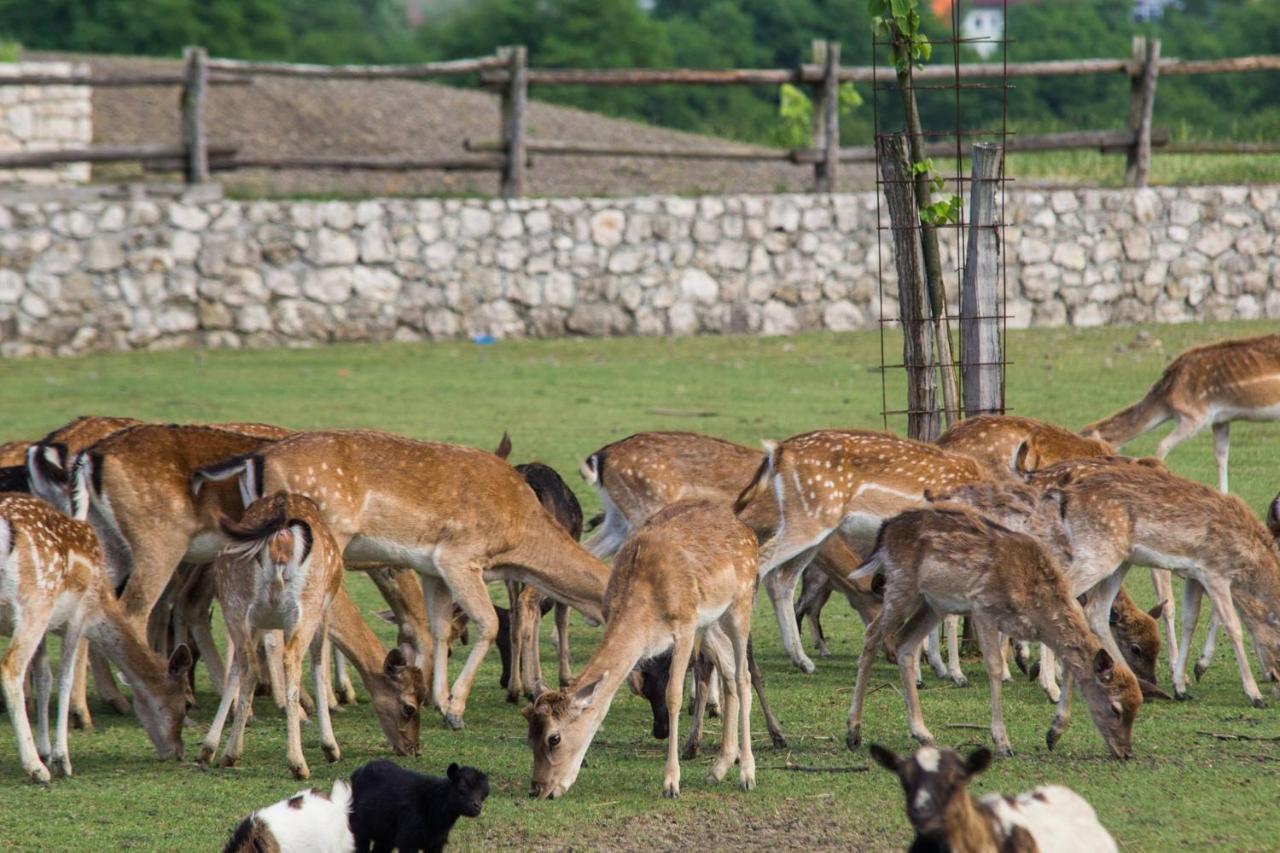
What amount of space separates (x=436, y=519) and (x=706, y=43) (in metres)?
50.4

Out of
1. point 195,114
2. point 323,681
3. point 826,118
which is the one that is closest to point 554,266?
point 826,118

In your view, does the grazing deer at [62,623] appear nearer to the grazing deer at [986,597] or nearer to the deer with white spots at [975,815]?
the grazing deer at [986,597]

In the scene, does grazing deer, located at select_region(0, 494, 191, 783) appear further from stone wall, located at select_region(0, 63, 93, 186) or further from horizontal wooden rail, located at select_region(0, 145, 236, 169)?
stone wall, located at select_region(0, 63, 93, 186)

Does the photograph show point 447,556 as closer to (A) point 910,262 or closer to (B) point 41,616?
(B) point 41,616

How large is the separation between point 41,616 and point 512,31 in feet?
158

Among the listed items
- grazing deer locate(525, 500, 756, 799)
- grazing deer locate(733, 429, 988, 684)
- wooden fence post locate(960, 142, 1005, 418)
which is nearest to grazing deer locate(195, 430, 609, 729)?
grazing deer locate(733, 429, 988, 684)

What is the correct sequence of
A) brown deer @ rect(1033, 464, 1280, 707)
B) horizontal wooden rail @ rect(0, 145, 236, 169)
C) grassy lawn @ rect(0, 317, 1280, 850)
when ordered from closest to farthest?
grassy lawn @ rect(0, 317, 1280, 850) → brown deer @ rect(1033, 464, 1280, 707) → horizontal wooden rail @ rect(0, 145, 236, 169)

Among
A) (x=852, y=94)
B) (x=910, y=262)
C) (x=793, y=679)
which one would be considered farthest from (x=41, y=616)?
(x=852, y=94)

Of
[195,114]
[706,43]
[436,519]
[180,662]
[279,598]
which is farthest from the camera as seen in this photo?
[706,43]

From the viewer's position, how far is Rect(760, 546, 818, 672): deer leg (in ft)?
29.5

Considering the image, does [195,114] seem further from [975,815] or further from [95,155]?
[975,815]

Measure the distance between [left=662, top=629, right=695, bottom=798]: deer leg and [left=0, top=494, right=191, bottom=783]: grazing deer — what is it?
2.04m

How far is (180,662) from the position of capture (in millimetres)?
7566

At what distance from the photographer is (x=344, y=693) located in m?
8.73
